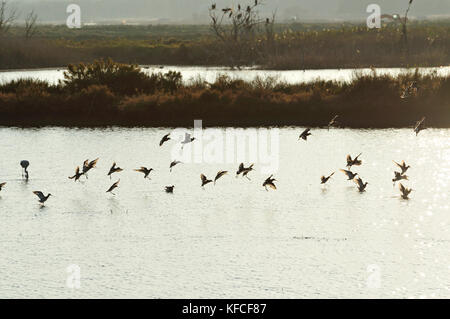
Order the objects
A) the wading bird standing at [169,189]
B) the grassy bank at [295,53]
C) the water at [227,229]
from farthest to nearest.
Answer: the grassy bank at [295,53] → the wading bird standing at [169,189] → the water at [227,229]

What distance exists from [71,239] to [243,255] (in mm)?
3155

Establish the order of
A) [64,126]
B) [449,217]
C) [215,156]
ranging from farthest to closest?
1. [64,126]
2. [215,156]
3. [449,217]

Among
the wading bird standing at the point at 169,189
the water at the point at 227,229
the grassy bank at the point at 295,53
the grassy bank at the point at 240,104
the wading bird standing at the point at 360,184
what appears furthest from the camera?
the grassy bank at the point at 295,53

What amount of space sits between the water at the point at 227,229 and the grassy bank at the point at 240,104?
19.4ft

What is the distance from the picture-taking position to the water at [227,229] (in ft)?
44.2

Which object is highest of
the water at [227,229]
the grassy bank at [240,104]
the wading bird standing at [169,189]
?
the grassy bank at [240,104]

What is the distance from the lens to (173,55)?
68.2 metres

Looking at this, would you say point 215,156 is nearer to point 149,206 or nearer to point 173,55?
point 149,206

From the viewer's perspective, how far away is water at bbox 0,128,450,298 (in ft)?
44.2

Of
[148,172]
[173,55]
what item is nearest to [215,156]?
[148,172]

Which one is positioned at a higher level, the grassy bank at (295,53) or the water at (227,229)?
the grassy bank at (295,53)

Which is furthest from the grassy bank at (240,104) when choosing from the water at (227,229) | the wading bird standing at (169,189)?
the wading bird standing at (169,189)

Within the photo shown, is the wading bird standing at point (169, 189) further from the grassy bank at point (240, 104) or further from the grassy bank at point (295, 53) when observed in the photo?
the grassy bank at point (295, 53)
